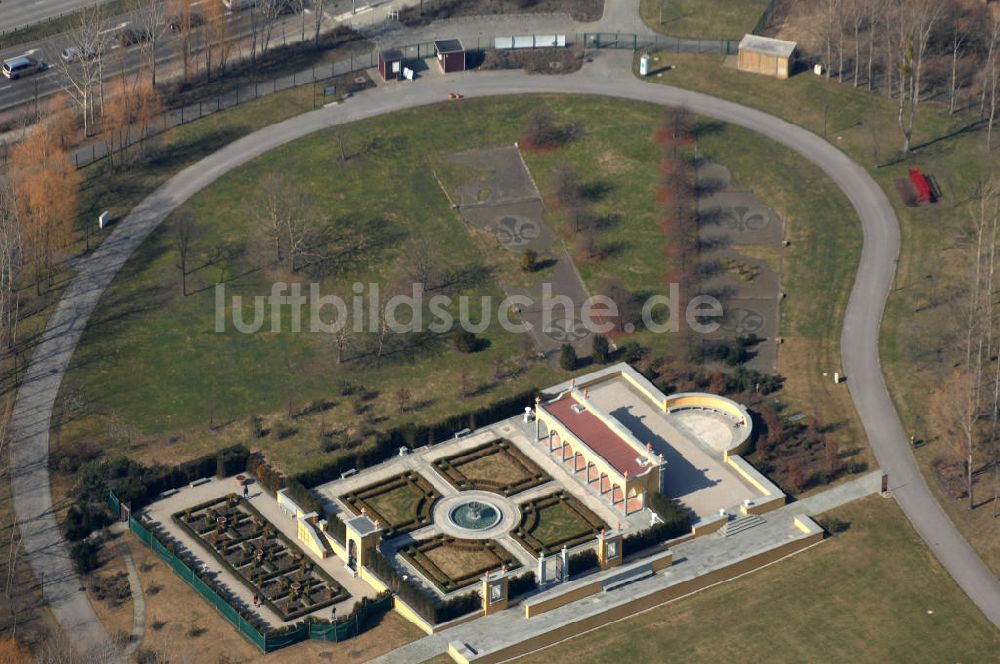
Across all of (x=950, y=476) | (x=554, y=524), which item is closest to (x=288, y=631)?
(x=554, y=524)

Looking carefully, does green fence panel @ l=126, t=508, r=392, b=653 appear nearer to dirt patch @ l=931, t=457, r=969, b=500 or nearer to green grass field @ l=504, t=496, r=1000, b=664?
green grass field @ l=504, t=496, r=1000, b=664

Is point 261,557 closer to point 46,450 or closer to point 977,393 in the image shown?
point 46,450

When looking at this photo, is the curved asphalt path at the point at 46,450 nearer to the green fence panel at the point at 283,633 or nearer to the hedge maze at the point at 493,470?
the green fence panel at the point at 283,633

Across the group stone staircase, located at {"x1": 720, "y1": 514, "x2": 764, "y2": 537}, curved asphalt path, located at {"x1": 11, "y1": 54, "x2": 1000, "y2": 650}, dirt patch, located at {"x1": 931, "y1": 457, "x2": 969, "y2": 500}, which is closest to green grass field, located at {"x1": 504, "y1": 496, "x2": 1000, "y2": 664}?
curved asphalt path, located at {"x1": 11, "y1": 54, "x2": 1000, "y2": 650}

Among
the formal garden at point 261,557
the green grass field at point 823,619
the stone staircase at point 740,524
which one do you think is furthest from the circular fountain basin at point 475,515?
the stone staircase at point 740,524

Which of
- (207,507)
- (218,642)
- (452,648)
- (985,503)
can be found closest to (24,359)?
(207,507)
